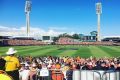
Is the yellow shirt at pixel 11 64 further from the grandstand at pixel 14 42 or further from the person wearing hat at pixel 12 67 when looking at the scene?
the grandstand at pixel 14 42

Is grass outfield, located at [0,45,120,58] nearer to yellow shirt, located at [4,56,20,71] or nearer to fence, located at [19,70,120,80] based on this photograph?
fence, located at [19,70,120,80]

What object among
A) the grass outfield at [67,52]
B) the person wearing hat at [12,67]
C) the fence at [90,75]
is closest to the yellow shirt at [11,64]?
the person wearing hat at [12,67]

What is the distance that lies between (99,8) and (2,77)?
7650cm

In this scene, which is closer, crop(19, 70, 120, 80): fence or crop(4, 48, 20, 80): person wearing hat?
crop(4, 48, 20, 80): person wearing hat

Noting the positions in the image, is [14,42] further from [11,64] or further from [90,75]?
[11,64]

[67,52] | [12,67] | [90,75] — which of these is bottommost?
[67,52]

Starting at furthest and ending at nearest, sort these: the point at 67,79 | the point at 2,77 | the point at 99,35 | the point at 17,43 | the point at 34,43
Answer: the point at 99,35
the point at 34,43
the point at 17,43
the point at 67,79
the point at 2,77

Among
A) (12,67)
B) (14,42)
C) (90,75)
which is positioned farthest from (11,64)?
(14,42)

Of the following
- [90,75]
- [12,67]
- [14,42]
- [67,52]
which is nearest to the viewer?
[12,67]

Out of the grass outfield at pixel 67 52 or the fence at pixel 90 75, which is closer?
the fence at pixel 90 75

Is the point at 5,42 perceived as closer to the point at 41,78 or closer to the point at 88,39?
the point at 88,39

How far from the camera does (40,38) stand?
284ft

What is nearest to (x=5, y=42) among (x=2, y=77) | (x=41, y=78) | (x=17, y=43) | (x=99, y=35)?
(x=17, y=43)

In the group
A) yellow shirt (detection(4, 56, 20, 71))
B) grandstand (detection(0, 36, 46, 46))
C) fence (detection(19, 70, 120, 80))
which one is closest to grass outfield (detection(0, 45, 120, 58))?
grandstand (detection(0, 36, 46, 46))
